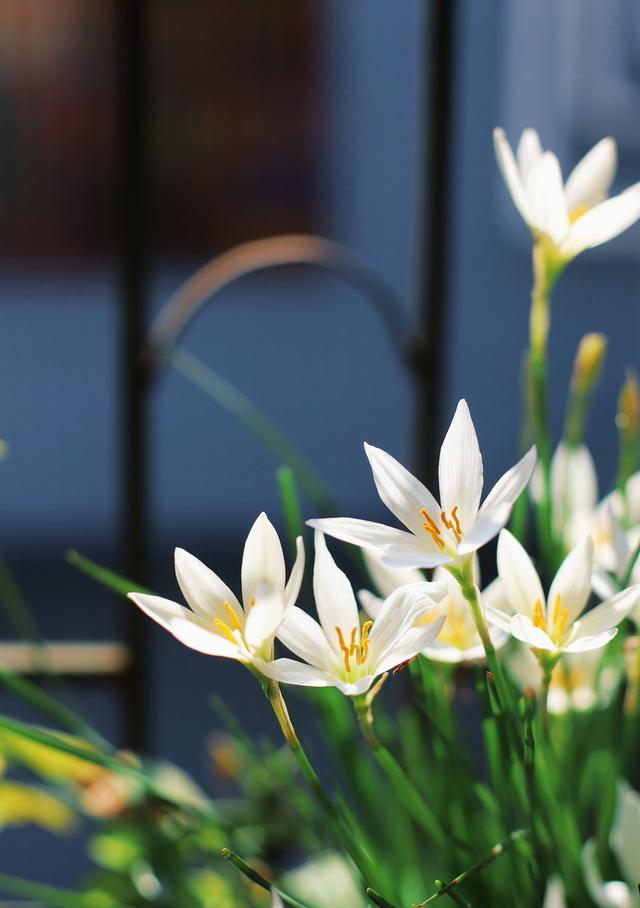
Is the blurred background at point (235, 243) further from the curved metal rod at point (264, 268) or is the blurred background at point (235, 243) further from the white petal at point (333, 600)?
the white petal at point (333, 600)

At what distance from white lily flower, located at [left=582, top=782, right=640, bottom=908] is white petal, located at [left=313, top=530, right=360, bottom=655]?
11cm

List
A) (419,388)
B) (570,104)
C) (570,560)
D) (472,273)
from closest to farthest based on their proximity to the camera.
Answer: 1. (570,560)
2. (419,388)
3. (570,104)
4. (472,273)

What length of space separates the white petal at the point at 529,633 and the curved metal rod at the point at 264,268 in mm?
252

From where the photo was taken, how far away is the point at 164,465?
3.40 meters

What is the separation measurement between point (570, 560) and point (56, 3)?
11.5 ft

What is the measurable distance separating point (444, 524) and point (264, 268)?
0.82 ft

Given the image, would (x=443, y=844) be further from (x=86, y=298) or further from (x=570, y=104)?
(x=86, y=298)

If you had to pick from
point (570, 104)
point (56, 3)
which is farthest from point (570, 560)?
point (56, 3)

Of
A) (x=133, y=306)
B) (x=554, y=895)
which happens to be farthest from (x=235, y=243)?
(x=554, y=895)

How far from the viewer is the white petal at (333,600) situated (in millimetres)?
266

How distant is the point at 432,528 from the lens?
263 millimetres

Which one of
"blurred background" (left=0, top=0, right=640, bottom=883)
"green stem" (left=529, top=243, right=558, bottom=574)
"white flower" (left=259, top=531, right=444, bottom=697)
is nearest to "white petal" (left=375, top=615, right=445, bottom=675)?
"white flower" (left=259, top=531, right=444, bottom=697)

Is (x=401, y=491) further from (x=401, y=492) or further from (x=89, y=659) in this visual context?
(x=89, y=659)

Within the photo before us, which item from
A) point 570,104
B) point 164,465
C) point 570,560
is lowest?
point 164,465
